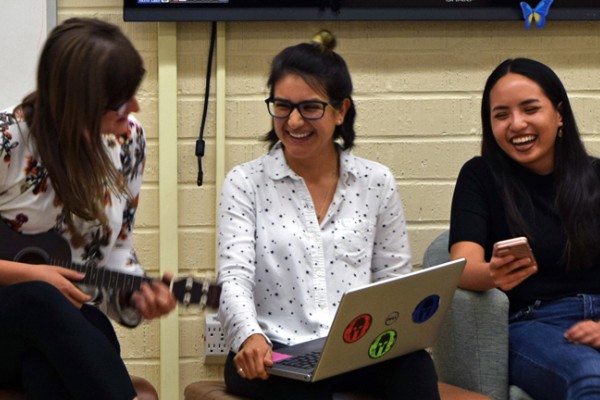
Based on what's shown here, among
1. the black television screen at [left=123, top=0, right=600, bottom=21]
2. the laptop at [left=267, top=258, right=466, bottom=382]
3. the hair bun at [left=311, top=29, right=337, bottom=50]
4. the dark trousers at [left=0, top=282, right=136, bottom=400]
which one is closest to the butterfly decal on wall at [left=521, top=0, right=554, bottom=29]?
the black television screen at [left=123, top=0, right=600, bottom=21]

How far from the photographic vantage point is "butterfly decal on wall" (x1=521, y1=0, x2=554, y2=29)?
113 inches

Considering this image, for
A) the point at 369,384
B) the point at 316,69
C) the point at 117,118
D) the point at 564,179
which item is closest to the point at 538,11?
the point at 564,179

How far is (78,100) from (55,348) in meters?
0.47

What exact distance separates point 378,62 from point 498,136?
1.92 ft

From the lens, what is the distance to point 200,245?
2934mm

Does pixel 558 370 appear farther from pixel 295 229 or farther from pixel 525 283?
pixel 295 229

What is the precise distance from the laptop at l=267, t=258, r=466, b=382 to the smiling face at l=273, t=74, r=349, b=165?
0.46 metres

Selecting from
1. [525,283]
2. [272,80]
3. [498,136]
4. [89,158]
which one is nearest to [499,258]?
[525,283]

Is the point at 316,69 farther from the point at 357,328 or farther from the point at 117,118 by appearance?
the point at 357,328

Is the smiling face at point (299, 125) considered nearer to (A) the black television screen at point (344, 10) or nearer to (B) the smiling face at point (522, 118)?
(B) the smiling face at point (522, 118)

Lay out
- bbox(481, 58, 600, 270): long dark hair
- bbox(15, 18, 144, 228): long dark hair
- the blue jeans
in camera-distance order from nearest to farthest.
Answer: bbox(15, 18, 144, 228): long dark hair
the blue jeans
bbox(481, 58, 600, 270): long dark hair

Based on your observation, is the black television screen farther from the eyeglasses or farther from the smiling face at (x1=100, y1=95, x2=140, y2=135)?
the smiling face at (x1=100, y1=95, x2=140, y2=135)

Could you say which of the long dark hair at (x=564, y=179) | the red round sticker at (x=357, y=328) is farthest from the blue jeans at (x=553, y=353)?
the red round sticker at (x=357, y=328)

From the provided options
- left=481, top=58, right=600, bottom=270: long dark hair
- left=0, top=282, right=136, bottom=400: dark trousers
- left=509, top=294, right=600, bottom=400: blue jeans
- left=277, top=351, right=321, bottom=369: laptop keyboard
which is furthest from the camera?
left=481, top=58, right=600, bottom=270: long dark hair
